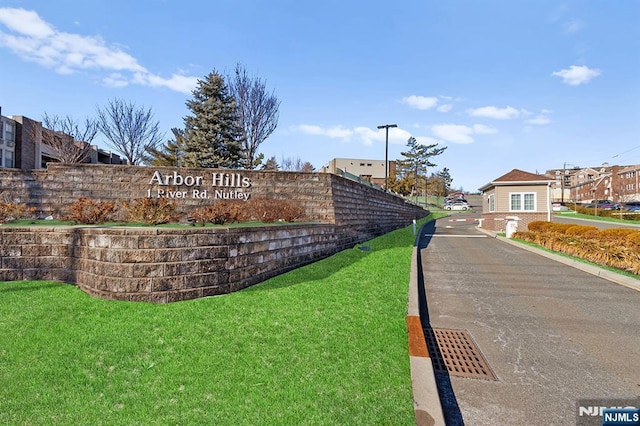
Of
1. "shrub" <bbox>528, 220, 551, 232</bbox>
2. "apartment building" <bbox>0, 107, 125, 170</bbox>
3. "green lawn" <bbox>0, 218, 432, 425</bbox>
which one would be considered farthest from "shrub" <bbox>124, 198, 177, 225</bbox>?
"apartment building" <bbox>0, 107, 125, 170</bbox>

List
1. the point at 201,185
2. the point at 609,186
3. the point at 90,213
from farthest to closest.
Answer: the point at 609,186, the point at 201,185, the point at 90,213

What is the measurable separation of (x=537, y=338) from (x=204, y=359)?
499 cm

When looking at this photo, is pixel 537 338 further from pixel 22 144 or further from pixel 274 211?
pixel 22 144

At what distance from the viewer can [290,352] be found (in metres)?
3.74

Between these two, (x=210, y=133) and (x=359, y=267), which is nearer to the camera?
(x=359, y=267)

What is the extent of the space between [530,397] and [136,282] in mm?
5829

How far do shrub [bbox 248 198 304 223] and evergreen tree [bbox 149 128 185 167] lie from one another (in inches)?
1024

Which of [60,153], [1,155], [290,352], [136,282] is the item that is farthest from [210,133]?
[290,352]

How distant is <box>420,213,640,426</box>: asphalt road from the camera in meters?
3.19

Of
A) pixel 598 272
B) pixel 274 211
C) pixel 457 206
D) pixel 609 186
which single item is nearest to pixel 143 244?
pixel 274 211

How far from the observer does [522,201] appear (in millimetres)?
21641

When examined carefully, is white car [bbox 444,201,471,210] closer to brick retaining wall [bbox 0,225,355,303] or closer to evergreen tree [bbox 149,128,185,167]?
evergreen tree [bbox 149,128,185,167]

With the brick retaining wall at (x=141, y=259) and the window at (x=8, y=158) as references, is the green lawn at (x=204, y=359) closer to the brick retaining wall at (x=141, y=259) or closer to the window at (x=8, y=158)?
the brick retaining wall at (x=141, y=259)

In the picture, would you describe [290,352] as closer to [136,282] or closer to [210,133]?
[136,282]
